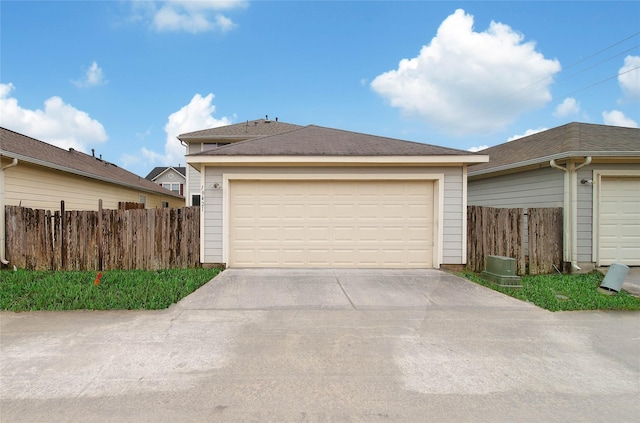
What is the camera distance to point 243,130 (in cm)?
1762

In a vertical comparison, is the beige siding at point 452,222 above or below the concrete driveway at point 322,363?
above

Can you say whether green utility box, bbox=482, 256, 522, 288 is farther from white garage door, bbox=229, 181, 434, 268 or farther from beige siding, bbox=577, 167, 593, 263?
beige siding, bbox=577, 167, 593, 263

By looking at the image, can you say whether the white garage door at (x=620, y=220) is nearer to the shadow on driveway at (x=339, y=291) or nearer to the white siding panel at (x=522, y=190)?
the white siding panel at (x=522, y=190)

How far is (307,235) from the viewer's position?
298 inches

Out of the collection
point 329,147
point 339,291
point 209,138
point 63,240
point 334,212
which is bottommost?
point 339,291

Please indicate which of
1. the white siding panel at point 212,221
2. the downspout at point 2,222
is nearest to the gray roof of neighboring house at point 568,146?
the white siding panel at point 212,221

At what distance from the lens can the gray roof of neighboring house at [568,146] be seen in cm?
725

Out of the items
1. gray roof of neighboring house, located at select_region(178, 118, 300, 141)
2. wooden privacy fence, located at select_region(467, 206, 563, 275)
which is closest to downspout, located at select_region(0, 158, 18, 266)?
gray roof of neighboring house, located at select_region(178, 118, 300, 141)

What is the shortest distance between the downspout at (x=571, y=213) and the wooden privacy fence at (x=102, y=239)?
885 cm

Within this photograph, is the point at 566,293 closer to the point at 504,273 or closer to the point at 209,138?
the point at 504,273

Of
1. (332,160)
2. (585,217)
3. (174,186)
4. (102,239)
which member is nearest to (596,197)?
(585,217)

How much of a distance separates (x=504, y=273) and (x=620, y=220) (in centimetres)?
400

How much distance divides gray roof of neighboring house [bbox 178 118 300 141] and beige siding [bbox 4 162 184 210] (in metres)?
5.24

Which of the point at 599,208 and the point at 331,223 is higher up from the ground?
the point at 599,208
